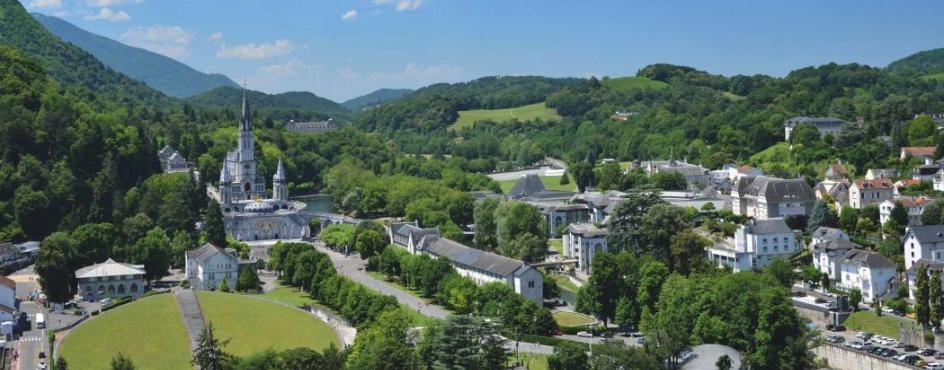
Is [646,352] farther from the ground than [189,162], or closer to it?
closer to it

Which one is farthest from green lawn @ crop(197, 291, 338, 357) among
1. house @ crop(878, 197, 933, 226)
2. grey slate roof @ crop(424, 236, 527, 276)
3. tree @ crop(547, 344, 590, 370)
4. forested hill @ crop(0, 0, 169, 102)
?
forested hill @ crop(0, 0, 169, 102)

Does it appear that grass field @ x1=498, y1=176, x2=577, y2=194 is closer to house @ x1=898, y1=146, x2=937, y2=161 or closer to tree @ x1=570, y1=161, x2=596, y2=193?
tree @ x1=570, y1=161, x2=596, y2=193

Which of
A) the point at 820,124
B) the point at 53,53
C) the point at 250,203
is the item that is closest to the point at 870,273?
the point at 820,124

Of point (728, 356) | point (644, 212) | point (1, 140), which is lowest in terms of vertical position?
point (728, 356)

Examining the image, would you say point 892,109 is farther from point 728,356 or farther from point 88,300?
point 88,300

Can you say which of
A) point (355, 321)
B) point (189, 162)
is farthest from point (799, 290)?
point (189, 162)

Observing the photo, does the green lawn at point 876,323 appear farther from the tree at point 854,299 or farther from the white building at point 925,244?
the white building at point 925,244

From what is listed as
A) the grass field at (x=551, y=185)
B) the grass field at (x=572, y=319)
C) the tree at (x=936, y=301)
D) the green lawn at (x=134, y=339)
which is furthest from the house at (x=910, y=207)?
the grass field at (x=551, y=185)
